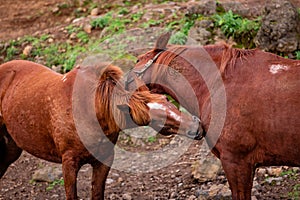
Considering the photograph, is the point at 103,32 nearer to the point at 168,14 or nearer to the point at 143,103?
the point at 168,14

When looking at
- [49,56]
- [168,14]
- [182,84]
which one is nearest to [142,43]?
[168,14]

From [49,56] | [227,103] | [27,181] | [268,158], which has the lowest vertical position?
[27,181]

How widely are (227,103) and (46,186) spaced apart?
2.95 m

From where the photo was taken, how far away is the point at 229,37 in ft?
26.2

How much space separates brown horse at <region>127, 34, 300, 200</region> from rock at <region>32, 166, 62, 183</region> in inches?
89.8

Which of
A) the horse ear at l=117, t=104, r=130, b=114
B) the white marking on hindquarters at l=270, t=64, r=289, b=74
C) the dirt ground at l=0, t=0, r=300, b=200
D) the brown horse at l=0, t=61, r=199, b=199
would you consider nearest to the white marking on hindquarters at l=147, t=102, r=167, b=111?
the brown horse at l=0, t=61, r=199, b=199

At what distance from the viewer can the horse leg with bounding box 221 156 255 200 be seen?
464 centimetres

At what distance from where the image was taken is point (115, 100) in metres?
4.79

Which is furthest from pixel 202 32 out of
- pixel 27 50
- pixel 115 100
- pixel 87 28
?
pixel 115 100

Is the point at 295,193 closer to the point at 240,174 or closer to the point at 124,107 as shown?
the point at 240,174

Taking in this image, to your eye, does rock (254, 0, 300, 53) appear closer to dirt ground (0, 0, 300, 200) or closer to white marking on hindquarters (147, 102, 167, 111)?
dirt ground (0, 0, 300, 200)

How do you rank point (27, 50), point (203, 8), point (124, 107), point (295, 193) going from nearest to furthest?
point (124, 107) < point (295, 193) < point (203, 8) < point (27, 50)

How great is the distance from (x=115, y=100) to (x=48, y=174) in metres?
2.41

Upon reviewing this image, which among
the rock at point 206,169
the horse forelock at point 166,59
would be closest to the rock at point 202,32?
the rock at point 206,169
